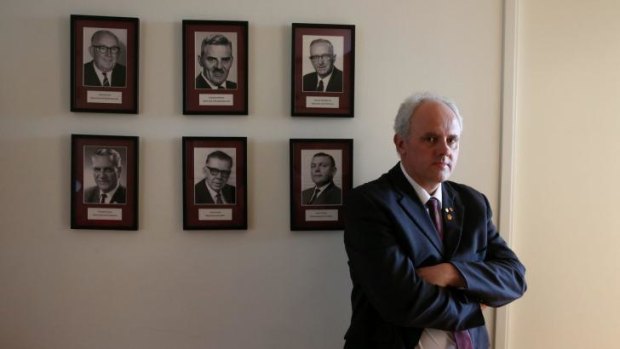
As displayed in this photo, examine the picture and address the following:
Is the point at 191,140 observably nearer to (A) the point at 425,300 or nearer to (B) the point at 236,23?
(B) the point at 236,23

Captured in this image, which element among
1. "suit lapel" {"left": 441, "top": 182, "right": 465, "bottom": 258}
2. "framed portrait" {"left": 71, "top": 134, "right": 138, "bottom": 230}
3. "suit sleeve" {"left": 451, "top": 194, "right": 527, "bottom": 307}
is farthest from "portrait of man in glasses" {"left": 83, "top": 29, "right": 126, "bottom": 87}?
"suit sleeve" {"left": 451, "top": 194, "right": 527, "bottom": 307}

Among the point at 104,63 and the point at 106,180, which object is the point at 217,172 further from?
the point at 104,63

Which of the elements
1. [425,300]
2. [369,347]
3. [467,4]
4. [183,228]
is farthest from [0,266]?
[467,4]

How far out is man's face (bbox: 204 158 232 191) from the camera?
1.62 metres

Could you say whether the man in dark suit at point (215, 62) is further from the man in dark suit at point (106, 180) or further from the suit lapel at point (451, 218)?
the suit lapel at point (451, 218)

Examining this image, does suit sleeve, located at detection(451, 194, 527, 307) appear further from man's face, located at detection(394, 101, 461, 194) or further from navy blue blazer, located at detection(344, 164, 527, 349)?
man's face, located at detection(394, 101, 461, 194)

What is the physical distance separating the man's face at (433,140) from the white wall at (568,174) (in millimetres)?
659

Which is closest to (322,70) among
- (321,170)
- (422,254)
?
(321,170)

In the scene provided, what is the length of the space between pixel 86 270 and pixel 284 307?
872 millimetres

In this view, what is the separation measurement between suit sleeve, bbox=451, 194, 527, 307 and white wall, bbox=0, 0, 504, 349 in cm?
55

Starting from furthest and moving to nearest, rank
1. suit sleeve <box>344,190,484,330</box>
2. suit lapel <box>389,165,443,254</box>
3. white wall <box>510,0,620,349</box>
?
white wall <box>510,0,620,349</box> → suit lapel <box>389,165,443,254</box> → suit sleeve <box>344,190,484,330</box>

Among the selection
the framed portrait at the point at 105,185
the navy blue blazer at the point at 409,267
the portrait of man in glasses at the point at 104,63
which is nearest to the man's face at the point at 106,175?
the framed portrait at the point at 105,185

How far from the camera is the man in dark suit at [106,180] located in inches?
63.1

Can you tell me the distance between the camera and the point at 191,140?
5.26 ft
